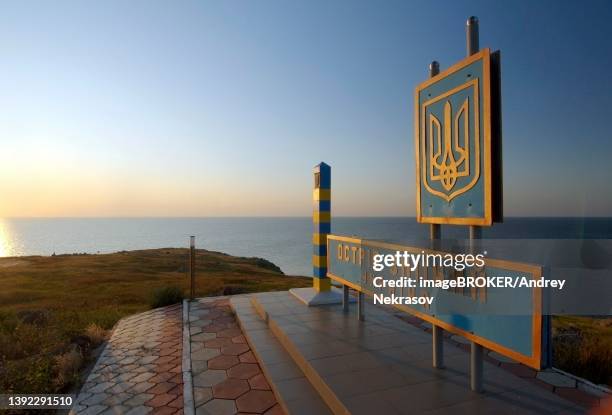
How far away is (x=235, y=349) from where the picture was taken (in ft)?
21.4

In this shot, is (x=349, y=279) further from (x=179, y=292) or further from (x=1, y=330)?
(x=1, y=330)

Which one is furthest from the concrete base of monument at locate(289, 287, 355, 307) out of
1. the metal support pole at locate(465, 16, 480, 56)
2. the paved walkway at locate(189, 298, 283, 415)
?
the metal support pole at locate(465, 16, 480, 56)

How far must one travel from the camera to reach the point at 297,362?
555cm

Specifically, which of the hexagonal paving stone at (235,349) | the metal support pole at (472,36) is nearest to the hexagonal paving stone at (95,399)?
the hexagonal paving stone at (235,349)

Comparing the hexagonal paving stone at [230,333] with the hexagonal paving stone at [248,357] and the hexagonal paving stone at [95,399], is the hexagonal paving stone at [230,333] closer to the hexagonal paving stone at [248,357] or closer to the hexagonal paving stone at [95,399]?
the hexagonal paving stone at [248,357]

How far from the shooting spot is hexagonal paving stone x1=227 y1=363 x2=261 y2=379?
5341 mm

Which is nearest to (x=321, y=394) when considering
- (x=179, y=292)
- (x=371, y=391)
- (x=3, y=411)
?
(x=371, y=391)

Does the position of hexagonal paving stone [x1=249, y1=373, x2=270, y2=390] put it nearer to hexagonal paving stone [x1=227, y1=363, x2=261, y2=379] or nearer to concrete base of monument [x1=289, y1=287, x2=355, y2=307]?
hexagonal paving stone [x1=227, y1=363, x2=261, y2=379]

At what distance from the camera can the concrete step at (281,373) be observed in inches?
168

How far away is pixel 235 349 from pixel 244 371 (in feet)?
3.48

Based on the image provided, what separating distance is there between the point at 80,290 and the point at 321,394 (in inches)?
626

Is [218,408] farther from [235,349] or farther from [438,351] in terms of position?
[438,351]

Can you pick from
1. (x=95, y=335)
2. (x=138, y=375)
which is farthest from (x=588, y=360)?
(x=95, y=335)

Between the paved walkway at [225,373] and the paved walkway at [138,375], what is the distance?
0.31m
